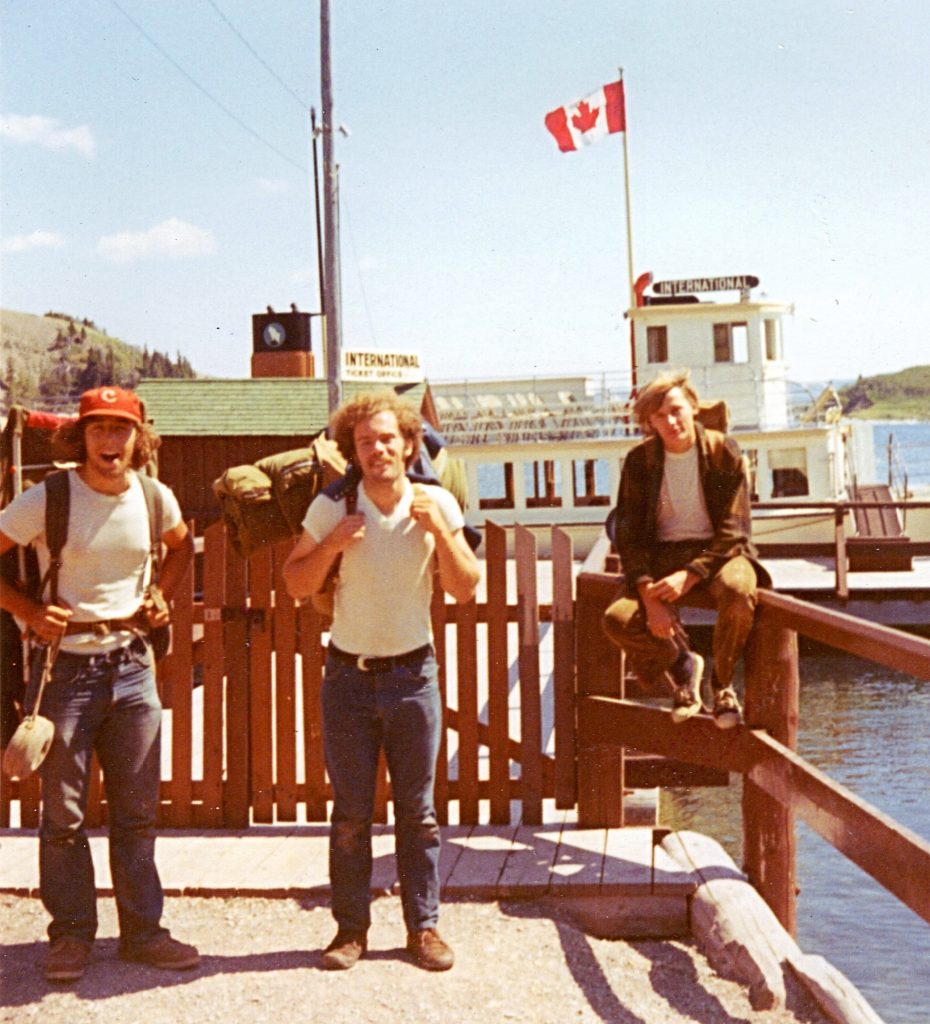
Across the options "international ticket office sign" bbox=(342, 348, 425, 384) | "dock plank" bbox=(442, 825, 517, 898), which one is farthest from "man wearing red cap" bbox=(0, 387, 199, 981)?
"international ticket office sign" bbox=(342, 348, 425, 384)

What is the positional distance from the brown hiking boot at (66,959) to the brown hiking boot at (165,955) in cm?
16

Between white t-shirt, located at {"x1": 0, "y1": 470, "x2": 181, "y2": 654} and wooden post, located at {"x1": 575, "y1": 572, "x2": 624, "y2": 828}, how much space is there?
1.99 meters

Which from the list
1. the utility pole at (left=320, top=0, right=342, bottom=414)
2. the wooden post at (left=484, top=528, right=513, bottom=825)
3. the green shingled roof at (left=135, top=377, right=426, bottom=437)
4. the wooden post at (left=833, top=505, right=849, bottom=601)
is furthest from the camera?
the green shingled roof at (left=135, top=377, right=426, bottom=437)

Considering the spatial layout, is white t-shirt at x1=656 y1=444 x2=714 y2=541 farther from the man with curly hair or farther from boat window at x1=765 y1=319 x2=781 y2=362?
boat window at x1=765 y1=319 x2=781 y2=362

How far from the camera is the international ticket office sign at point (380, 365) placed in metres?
13.2

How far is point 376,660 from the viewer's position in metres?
3.96

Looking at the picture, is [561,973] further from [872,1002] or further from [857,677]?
[857,677]

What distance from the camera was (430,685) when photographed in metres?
4.04

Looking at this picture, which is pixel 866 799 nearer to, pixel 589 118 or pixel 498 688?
pixel 498 688

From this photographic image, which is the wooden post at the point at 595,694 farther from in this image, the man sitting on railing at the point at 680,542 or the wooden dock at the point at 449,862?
the man sitting on railing at the point at 680,542

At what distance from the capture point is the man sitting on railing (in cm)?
459

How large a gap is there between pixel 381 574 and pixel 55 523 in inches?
39.4

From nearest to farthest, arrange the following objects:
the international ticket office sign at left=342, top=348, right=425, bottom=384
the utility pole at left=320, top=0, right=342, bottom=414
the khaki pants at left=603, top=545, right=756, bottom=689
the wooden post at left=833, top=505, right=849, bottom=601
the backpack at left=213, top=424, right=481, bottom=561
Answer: the backpack at left=213, top=424, right=481, bottom=561
the khaki pants at left=603, top=545, right=756, bottom=689
the international ticket office sign at left=342, top=348, right=425, bottom=384
the utility pole at left=320, top=0, right=342, bottom=414
the wooden post at left=833, top=505, right=849, bottom=601

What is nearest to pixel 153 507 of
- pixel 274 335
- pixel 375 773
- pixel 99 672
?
pixel 99 672
